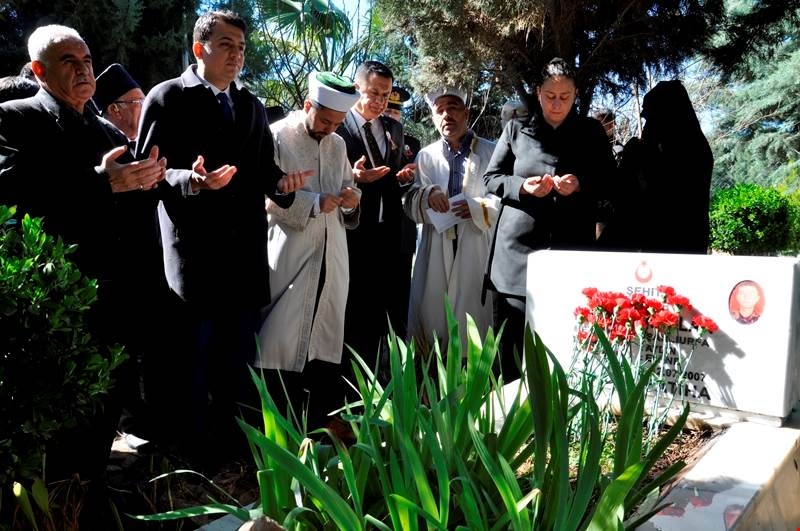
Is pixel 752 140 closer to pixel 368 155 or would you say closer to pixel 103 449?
pixel 368 155

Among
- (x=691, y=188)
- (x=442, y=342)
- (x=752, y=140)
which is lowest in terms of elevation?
(x=442, y=342)

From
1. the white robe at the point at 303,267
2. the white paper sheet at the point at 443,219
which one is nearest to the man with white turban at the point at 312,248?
the white robe at the point at 303,267

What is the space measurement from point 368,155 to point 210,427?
6.39 feet

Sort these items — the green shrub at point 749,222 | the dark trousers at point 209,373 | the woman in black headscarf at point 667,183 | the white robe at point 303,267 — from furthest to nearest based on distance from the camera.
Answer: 1. the green shrub at point 749,222
2. the woman in black headscarf at point 667,183
3. the white robe at point 303,267
4. the dark trousers at point 209,373

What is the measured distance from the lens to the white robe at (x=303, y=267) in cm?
344

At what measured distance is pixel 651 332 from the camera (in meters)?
3.09

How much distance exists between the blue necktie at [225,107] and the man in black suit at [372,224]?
40.5 inches

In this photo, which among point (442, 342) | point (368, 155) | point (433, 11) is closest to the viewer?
point (368, 155)

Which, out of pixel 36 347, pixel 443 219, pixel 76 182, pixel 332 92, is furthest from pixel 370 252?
pixel 36 347

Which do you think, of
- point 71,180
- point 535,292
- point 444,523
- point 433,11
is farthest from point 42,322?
point 433,11

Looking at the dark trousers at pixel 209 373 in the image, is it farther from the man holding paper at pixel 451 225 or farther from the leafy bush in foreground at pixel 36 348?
the man holding paper at pixel 451 225

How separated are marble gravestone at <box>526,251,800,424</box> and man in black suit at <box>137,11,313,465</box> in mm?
1519

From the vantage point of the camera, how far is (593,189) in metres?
3.95

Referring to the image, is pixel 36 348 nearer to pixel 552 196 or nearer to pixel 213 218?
pixel 213 218
